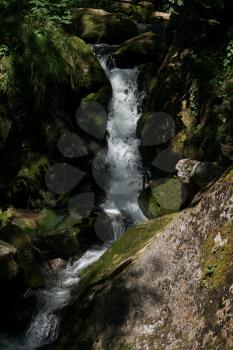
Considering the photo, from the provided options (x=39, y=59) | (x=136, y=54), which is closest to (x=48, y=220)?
(x=39, y=59)

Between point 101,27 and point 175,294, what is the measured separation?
44.5ft

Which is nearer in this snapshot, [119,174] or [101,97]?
[119,174]

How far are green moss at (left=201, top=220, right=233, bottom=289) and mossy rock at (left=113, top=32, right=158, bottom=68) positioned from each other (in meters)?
11.2

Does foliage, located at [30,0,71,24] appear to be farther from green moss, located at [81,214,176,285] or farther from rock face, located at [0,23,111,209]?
green moss, located at [81,214,176,285]

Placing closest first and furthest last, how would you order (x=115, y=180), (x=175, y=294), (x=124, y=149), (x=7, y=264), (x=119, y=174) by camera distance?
(x=175, y=294)
(x=7, y=264)
(x=115, y=180)
(x=119, y=174)
(x=124, y=149)

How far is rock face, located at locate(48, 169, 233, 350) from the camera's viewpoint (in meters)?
3.93

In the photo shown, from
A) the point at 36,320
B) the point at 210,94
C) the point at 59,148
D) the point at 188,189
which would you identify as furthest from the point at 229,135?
the point at 36,320

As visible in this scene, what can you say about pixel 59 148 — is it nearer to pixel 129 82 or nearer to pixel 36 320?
pixel 129 82

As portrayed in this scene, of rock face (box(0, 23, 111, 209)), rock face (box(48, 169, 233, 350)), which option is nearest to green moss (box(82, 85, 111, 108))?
rock face (box(0, 23, 111, 209))

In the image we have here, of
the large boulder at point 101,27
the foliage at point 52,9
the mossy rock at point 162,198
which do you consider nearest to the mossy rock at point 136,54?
the large boulder at point 101,27

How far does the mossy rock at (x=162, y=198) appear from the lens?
10117mm

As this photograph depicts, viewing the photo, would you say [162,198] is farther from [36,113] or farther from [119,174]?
[36,113]

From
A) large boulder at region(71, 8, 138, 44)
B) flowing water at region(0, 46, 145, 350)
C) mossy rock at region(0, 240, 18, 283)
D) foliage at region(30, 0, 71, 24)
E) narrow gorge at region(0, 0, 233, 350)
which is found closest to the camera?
narrow gorge at region(0, 0, 233, 350)

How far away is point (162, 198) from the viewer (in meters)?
10.3
